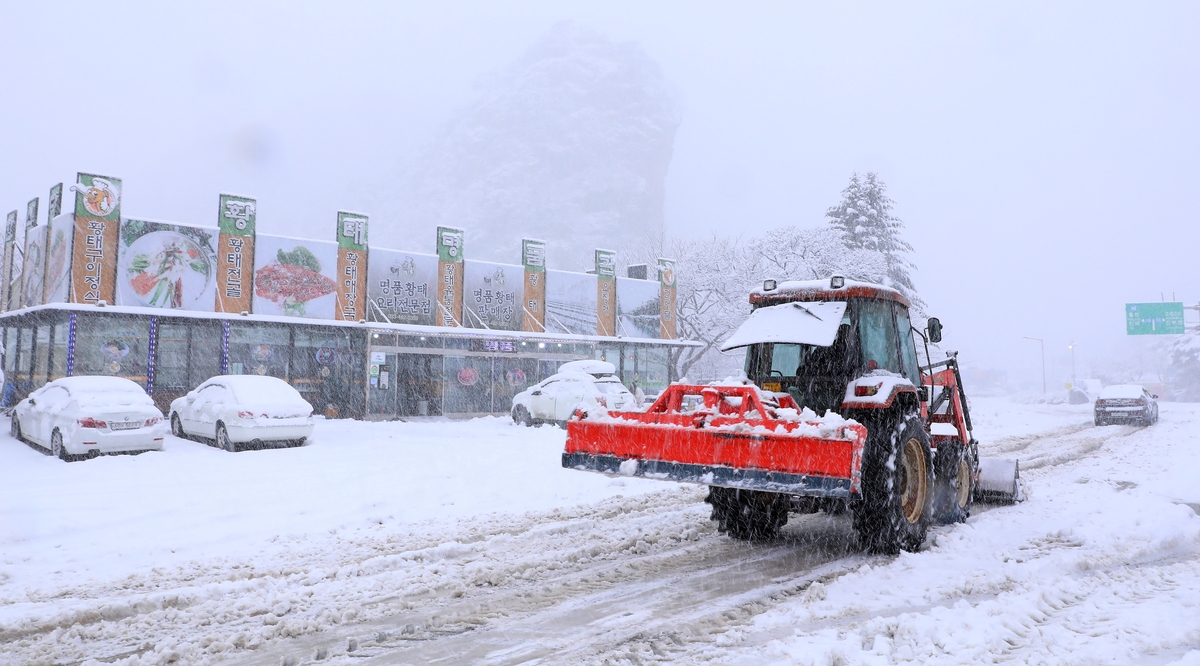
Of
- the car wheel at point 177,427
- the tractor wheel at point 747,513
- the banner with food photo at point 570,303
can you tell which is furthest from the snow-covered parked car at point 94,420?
the banner with food photo at point 570,303

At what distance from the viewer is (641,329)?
3159cm

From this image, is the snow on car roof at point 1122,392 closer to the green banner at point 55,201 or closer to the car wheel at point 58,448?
the car wheel at point 58,448

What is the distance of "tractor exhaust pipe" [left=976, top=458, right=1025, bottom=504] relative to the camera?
867 cm

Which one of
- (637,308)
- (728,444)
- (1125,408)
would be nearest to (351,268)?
(637,308)

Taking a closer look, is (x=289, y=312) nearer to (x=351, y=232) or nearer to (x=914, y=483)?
(x=351, y=232)

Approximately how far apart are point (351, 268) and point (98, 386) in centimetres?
1054

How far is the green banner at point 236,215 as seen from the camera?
2167cm

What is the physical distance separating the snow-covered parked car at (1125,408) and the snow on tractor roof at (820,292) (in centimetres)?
2388

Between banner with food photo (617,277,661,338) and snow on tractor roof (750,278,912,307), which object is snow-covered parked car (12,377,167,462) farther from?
banner with food photo (617,277,661,338)

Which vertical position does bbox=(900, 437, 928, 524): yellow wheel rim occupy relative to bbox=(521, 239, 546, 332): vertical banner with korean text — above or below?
below

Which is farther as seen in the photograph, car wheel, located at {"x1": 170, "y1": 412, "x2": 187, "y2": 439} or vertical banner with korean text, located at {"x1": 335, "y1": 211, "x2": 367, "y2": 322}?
vertical banner with korean text, located at {"x1": 335, "y1": 211, "x2": 367, "y2": 322}

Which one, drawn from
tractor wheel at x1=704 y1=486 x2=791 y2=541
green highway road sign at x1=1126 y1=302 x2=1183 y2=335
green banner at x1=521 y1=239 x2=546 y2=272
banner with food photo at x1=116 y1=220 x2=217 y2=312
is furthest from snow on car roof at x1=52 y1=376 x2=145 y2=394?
green highway road sign at x1=1126 y1=302 x2=1183 y2=335

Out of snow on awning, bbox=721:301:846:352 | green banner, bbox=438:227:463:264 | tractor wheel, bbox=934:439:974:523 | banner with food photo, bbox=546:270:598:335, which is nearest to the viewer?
snow on awning, bbox=721:301:846:352

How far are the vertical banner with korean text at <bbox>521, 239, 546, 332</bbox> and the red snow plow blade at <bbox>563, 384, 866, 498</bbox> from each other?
2184 cm
